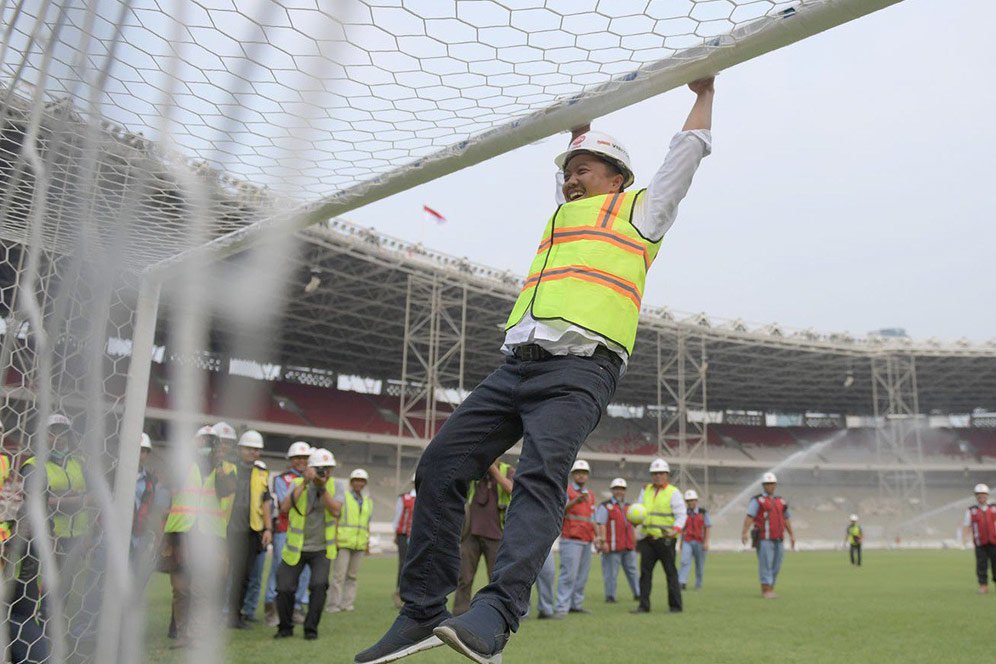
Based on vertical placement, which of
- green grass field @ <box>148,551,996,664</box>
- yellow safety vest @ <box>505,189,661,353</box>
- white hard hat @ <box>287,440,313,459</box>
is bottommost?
green grass field @ <box>148,551,996,664</box>

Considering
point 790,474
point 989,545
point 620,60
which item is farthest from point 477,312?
point 620,60

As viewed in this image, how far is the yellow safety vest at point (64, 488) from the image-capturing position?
10.8ft

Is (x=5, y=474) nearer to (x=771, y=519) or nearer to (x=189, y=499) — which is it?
(x=189, y=499)

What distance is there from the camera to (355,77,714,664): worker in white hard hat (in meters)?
2.32

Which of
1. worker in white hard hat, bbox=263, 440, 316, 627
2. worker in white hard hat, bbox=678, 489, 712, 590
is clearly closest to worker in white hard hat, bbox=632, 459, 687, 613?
worker in white hard hat, bbox=678, 489, 712, 590

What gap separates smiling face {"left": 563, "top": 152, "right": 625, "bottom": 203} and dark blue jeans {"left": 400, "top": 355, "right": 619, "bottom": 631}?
2.13ft

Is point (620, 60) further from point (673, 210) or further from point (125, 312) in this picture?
point (125, 312)

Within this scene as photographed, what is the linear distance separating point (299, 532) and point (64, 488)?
3487 mm

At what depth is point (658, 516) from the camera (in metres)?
9.84

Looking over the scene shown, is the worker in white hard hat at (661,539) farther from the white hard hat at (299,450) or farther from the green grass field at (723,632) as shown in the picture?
the white hard hat at (299,450)

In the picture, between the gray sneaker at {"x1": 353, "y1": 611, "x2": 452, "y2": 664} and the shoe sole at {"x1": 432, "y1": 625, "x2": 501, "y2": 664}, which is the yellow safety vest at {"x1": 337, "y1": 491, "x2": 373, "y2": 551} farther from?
the shoe sole at {"x1": 432, "y1": 625, "x2": 501, "y2": 664}

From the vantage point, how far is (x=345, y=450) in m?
35.2

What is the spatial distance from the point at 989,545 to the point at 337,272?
18109mm

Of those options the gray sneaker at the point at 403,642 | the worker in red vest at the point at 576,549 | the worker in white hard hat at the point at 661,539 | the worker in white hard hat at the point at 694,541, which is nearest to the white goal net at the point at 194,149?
the gray sneaker at the point at 403,642
